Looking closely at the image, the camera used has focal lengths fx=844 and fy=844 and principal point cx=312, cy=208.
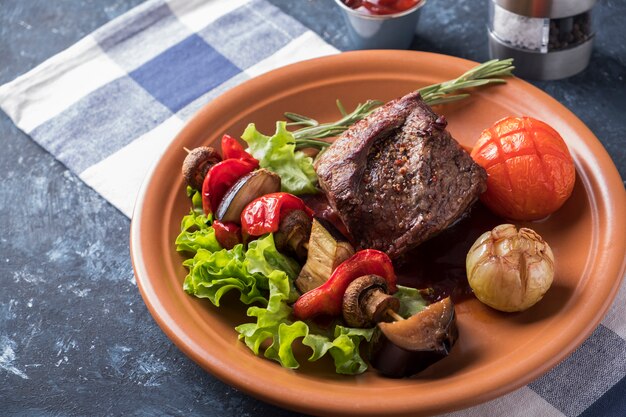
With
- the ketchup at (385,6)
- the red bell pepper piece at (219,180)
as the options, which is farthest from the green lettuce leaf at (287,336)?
the ketchup at (385,6)

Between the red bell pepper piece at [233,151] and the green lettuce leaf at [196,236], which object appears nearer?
the green lettuce leaf at [196,236]

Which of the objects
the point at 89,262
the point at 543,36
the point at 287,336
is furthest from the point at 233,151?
the point at 543,36

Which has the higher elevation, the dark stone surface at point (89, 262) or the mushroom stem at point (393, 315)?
the mushroom stem at point (393, 315)

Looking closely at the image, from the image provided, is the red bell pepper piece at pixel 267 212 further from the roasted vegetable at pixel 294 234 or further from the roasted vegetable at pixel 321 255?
the roasted vegetable at pixel 321 255

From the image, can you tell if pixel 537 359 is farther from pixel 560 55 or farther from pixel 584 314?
pixel 560 55

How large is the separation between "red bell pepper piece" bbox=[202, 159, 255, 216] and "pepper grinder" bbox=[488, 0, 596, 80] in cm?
187

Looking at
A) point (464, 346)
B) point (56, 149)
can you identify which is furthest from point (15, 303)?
point (464, 346)

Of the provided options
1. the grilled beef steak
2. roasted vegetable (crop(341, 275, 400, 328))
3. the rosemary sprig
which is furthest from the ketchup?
roasted vegetable (crop(341, 275, 400, 328))

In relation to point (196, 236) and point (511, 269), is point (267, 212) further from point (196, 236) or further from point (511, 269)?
point (511, 269)

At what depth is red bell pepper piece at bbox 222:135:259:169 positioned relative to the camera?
3.86 metres

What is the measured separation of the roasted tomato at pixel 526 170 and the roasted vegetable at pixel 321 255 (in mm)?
766

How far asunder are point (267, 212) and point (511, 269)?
102 cm

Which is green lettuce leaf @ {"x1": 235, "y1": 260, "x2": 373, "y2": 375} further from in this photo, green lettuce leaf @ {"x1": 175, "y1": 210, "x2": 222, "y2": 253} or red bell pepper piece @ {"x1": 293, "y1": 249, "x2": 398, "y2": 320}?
green lettuce leaf @ {"x1": 175, "y1": 210, "x2": 222, "y2": 253}

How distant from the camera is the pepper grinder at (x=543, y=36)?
4.56 metres
